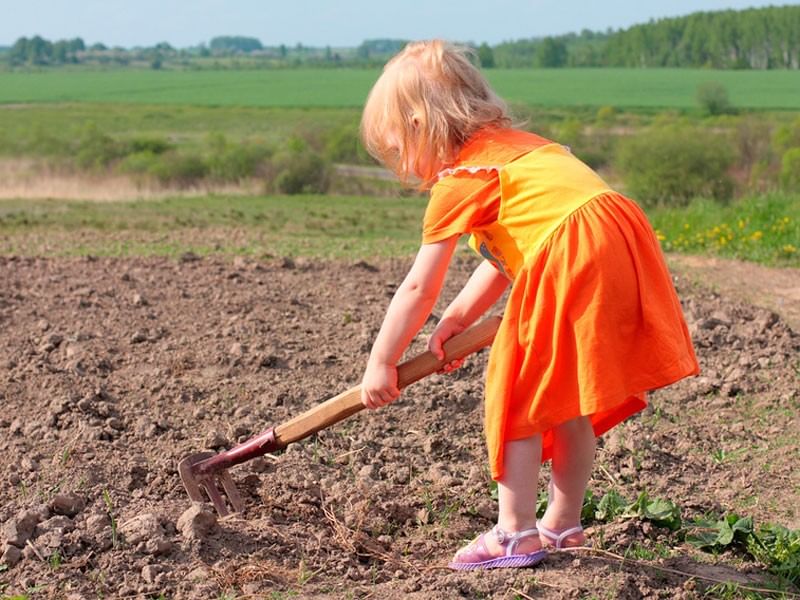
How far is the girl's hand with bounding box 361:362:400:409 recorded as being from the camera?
2.97 meters

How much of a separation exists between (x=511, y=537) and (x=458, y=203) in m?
0.89

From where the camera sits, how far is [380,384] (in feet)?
9.77

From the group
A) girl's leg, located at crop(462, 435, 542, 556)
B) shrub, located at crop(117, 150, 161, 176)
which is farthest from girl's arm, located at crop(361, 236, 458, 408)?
shrub, located at crop(117, 150, 161, 176)

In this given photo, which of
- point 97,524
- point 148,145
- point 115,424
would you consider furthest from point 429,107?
point 148,145

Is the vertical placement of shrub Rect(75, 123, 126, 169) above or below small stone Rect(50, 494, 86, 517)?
below

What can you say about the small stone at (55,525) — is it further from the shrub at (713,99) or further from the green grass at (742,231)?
the shrub at (713,99)

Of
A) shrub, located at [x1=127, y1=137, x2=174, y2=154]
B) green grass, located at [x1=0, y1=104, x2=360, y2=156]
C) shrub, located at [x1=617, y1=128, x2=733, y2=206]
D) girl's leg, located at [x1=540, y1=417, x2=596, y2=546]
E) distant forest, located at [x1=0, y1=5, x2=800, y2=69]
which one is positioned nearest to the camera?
girl's leg, located at [x1=540, y1=417, x2=596, y2=546]

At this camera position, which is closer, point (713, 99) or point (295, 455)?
point (295, 455)

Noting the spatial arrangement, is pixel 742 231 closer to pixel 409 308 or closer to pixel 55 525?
pixel 409 308

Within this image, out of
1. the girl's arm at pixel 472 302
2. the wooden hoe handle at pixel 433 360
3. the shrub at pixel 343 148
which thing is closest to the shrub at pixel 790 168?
the shrub at pixel 343 148

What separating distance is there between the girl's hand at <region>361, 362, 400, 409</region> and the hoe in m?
0.05

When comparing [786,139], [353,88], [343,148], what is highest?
[353,88]

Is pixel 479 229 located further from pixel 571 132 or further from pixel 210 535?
pixel 571 132

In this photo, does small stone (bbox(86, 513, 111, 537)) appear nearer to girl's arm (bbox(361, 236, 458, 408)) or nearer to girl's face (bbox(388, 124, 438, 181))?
girl's arm (bbox(361, 236, 458, 408))
